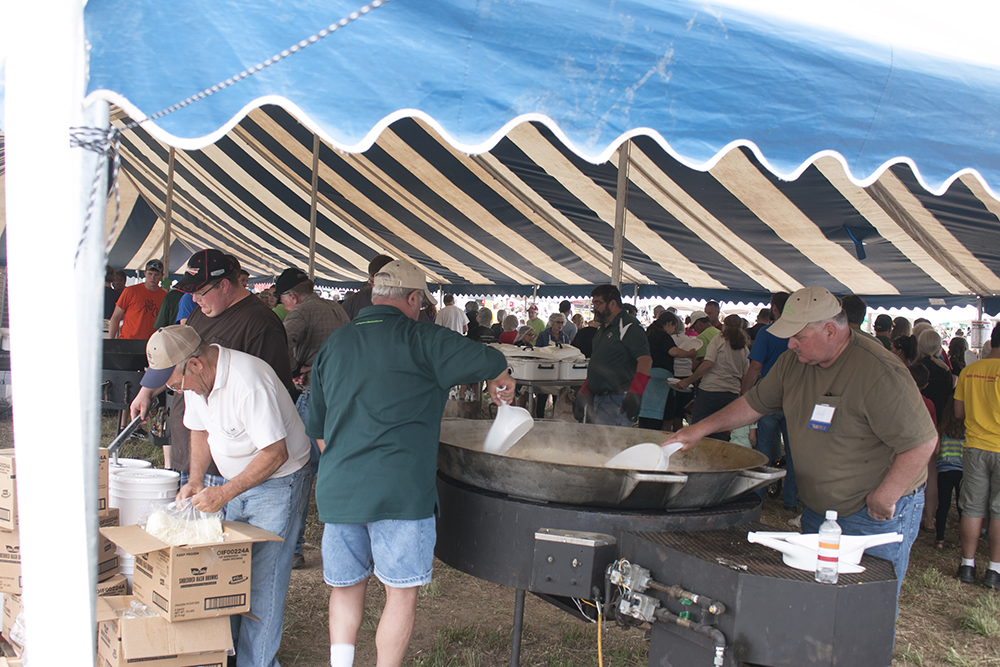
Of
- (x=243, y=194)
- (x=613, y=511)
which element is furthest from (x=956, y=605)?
(x=243, y=194)

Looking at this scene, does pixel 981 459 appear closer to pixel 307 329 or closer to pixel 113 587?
pixel 307 329

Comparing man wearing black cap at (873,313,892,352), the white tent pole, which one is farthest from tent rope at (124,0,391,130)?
man wearing black cap at (873,313,892,352)

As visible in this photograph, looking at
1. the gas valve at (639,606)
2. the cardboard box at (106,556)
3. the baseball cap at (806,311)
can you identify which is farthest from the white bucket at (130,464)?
the baseball cap at (806,311)

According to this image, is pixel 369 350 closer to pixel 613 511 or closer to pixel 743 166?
pixel 613 511

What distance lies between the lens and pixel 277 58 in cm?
159

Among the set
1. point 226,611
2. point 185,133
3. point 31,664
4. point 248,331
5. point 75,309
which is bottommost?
point 226,611

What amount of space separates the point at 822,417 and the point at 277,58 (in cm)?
197

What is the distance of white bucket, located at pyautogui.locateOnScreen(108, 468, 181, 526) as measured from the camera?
2721 mm

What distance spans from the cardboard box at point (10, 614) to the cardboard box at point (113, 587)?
0.27m

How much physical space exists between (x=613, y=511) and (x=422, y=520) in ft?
1.86

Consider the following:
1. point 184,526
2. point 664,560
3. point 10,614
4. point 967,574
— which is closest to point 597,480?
point 664,560

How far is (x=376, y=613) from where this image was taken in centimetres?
333

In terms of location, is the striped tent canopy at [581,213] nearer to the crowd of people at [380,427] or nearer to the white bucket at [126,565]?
the crowd of people at [380,427]

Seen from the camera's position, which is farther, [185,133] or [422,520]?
[422,520]
